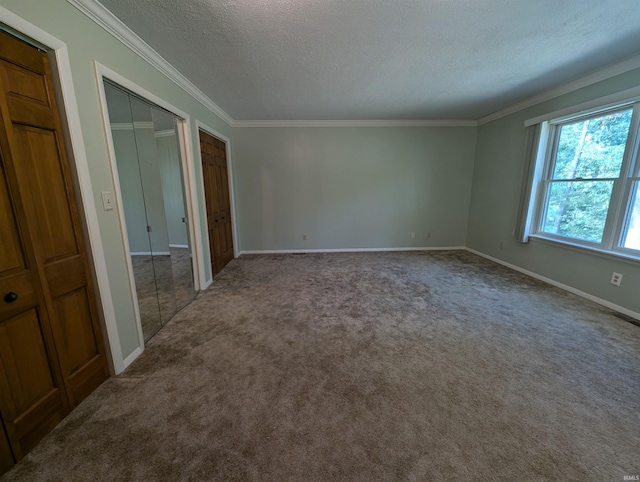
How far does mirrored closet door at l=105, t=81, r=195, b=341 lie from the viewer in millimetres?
1993

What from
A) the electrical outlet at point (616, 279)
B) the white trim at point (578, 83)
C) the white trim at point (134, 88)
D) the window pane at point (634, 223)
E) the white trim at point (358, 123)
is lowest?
the electrical outlet at point (616, 279)

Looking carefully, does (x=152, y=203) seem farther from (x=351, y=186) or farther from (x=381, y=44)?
(x=351, y=186)

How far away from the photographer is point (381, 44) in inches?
83.5

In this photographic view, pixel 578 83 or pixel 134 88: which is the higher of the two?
pixel 578 83

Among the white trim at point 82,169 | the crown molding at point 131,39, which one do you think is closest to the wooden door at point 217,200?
the crown molding at point 131,39

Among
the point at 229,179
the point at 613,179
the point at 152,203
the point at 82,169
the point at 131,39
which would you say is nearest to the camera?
the point at 82,169

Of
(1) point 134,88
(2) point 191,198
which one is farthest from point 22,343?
(2) point 191,198

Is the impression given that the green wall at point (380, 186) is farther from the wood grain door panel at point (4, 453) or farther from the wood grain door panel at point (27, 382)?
the wood grain door panel at point (4, 453)

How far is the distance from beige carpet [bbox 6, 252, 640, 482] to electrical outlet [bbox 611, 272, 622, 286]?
0.38 meters

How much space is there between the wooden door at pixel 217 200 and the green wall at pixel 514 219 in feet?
15.8

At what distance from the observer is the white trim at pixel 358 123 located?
4.55 metres

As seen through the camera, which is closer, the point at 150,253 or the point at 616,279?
the point at 150,253

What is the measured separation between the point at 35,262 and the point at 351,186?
4422mm

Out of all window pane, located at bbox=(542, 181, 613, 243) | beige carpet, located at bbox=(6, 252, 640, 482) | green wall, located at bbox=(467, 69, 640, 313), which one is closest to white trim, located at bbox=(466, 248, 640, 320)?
green wall, located at bbox=(467, 69, 640, 313)
